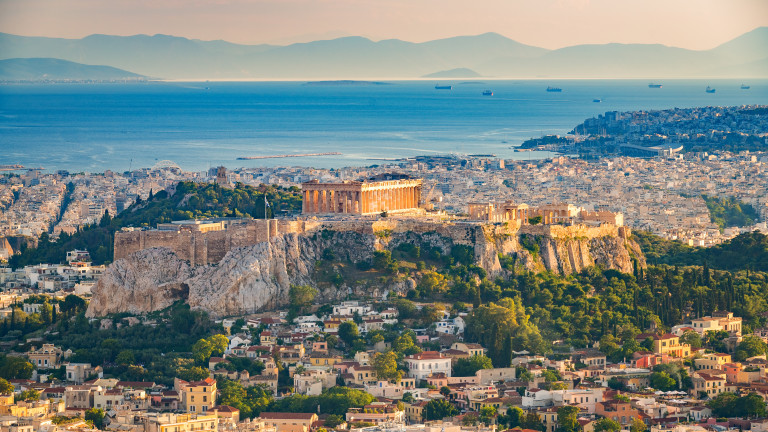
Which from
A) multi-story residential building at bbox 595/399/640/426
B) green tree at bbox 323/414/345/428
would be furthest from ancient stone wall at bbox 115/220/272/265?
multi-story residential building at bbox 595/399/640/426

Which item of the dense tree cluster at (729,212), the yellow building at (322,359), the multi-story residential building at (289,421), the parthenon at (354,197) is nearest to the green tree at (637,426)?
the multi-story residential building at (289,421)

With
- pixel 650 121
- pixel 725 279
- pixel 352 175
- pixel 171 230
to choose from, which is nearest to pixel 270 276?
pixel 171 230

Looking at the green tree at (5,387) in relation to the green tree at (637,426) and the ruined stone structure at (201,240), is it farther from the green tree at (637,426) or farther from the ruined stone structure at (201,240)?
the green tree at (637,426)

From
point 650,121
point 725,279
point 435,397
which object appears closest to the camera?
point 435,397

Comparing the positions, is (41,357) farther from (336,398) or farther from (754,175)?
(754,175)

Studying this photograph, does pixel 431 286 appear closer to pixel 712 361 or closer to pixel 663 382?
pixel 712 361
